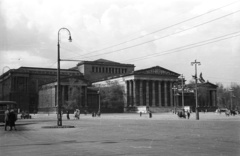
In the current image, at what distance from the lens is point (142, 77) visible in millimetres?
139875

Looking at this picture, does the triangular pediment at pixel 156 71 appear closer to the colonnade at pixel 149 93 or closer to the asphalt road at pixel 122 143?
the colonnade at pixel 149 93

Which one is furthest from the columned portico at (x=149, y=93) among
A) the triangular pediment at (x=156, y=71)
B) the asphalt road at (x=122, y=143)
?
the asphalt road at (x=122, y=143)

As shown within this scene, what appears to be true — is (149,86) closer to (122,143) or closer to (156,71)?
(156,71)

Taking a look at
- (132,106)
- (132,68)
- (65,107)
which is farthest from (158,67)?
(65,107)

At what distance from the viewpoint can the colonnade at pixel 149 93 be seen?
138875mm

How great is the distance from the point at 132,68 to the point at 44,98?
5582 cm

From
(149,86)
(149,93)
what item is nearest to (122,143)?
(149,93)

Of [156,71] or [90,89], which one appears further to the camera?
[90,89]

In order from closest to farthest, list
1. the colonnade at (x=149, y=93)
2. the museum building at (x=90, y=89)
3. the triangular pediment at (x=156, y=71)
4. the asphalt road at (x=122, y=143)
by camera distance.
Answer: the asphalt road at (x=122, y=143)
the museum building at (x=90, y=89)
the colonnade at (x=149, y=93)
the triangular pediment at (x=156, y=71)

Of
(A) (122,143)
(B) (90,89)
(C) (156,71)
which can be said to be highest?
(C) (156,71)

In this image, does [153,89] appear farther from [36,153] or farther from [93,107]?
[36,153]

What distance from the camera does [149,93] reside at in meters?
143

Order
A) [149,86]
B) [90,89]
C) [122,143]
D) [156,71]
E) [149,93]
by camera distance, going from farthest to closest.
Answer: [90,89] → [156,71] → [149,86] → [149,93] → [122,143]

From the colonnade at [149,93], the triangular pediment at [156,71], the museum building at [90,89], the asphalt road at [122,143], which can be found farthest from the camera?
the triangular pediment at [156,71]
